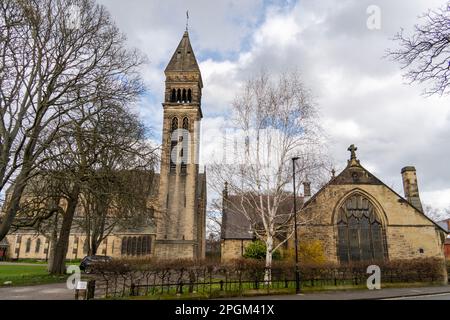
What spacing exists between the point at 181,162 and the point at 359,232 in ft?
72.1

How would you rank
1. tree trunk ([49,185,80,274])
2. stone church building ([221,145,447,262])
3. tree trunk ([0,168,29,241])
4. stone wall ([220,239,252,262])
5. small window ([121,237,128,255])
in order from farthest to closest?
1. small window ([121,237,128,255])
2. stone wall ([220,239,252,262])
3. stone church building ([221,145,447,262])
4. tree trunk ([49,185,80,274])
5. tree trunk ([0,168,29,241])

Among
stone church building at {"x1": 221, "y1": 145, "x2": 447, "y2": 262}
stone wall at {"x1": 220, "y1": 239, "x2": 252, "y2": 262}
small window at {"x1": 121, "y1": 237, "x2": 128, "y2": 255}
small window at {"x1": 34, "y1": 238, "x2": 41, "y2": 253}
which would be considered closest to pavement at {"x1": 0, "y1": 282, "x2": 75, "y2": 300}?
stone wall at {"x1": 220, "y1": 239, "x2": 252, "y2": 262}

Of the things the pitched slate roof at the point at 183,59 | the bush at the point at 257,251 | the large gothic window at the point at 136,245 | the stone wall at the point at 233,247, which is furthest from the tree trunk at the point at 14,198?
the large gothic window at the point at 136,245

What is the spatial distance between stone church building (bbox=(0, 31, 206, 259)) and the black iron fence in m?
17.5

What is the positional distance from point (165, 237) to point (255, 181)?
72.9ft

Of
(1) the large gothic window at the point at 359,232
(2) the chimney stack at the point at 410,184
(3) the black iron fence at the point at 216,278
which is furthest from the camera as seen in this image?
(2) the chimney stack at the point at 410,184

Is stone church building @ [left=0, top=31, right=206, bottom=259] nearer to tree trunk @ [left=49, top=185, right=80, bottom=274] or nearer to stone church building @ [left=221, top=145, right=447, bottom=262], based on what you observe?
tree trunk @ [left=49, top=185, right=80, bottom=274]

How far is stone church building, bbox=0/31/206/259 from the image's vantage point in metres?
37.0

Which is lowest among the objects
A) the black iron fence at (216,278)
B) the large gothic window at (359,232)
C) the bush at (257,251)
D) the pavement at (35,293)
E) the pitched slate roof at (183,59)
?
the pavement at (35,293)

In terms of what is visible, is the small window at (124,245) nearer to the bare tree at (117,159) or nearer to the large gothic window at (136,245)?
the large gothic window at (136,245)

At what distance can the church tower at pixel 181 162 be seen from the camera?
37062mm

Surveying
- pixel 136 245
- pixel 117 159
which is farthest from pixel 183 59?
pixel 117 159
